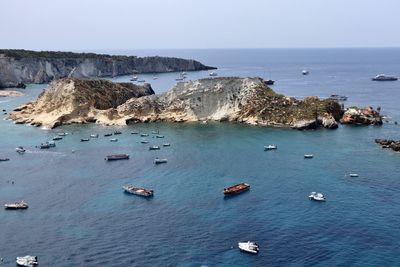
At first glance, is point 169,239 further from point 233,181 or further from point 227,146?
point 227,146

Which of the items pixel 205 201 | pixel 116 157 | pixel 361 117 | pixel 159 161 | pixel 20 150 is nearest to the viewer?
pixel 205 201

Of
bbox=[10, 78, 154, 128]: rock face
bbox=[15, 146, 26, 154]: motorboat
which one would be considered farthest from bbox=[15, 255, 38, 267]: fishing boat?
bbox=[10, 78, 154, 128]: rock face

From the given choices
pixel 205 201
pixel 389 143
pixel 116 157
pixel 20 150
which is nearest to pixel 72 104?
pixel 20 150

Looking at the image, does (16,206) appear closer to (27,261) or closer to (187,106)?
(27,261)

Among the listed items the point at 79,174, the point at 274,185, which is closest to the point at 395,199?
the point at 274,185

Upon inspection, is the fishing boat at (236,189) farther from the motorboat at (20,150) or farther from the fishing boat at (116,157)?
the motorboat at (20,150)

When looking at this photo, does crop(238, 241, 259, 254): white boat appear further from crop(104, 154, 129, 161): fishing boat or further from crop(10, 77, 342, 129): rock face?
crop(10, 77, 342, 129): rock face
